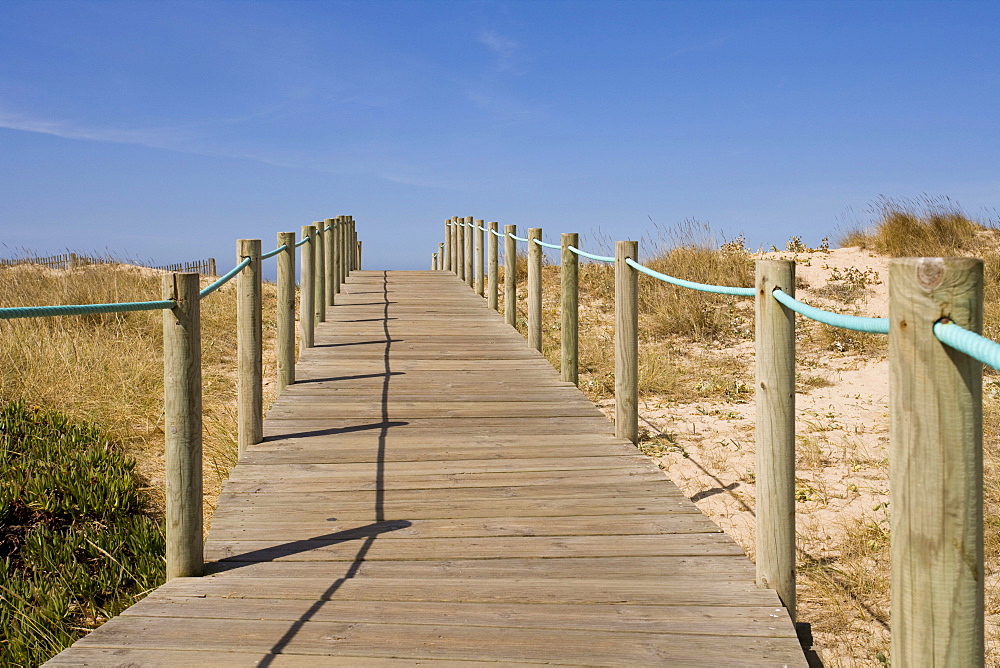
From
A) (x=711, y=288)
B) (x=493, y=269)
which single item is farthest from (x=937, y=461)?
(x=493, y=269)

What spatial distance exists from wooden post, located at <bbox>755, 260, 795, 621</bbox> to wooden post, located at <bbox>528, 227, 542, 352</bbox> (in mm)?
4538

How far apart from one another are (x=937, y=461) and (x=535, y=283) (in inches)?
233

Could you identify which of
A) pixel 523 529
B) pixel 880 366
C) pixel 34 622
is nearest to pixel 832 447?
pixel 880 366

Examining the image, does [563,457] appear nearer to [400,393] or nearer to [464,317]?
[400,393]

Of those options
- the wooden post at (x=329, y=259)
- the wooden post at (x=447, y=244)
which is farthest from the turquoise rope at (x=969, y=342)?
the wooden post at (x=447, y=244)

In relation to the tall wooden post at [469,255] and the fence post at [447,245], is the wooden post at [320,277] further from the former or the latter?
the fence post at [447,245]

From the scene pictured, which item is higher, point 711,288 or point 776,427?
point 711,288

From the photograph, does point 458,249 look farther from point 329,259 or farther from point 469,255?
point 329,259

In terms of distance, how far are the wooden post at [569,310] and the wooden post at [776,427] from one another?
3.44 meters

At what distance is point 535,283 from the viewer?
24.8 feet

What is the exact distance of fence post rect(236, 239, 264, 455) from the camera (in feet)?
16.1

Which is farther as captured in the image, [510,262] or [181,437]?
[510,262]

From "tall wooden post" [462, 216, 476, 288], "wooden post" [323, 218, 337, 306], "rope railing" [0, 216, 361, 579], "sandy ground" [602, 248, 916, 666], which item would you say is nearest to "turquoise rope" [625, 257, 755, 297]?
"sandy ground" [602, 248, 916, 666]

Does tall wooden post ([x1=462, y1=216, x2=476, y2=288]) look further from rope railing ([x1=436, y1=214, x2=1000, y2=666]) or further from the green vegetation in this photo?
rope railing ([x1=436, y1=214, x2=1000, y2=666])
